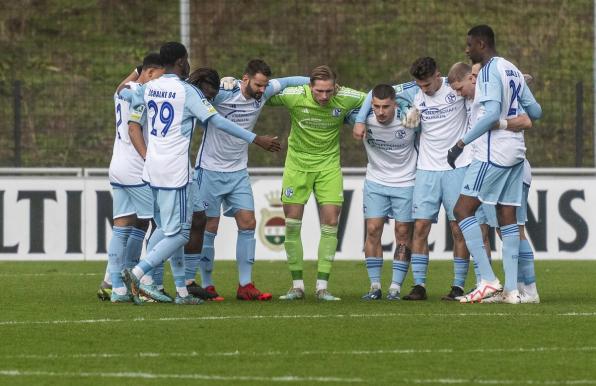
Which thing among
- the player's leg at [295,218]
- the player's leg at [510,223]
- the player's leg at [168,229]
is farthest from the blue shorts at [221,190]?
the player's leg at [510,223]

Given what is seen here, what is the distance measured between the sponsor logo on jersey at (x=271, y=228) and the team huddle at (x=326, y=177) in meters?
5.86

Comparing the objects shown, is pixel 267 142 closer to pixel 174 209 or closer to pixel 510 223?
pixel 174 209

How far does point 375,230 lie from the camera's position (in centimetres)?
1252

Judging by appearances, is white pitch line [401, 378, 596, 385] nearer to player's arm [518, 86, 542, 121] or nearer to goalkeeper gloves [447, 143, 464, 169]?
goalkeeper gloves [447, 143, 464, 169]

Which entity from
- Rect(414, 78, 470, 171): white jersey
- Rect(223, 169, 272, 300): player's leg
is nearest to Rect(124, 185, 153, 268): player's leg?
Rect(223, 169, 272, 300): player's leg

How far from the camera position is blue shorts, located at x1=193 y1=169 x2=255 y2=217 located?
1248 cm

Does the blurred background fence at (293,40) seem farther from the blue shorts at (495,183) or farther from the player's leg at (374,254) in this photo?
the blue shorts at (495,183)

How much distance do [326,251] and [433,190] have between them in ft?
3.49

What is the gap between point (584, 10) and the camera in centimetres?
2750

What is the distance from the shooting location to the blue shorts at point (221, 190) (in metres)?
12.5

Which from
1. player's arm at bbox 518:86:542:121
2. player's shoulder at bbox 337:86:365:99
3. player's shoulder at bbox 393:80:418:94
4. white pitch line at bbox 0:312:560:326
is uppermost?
player's shoulder at bbox 393:80:418:94

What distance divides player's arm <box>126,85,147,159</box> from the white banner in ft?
21.5

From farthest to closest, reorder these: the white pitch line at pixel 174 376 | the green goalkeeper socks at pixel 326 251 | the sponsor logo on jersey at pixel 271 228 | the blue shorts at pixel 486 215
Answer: the sponsor logo on jersey at pixel 271 228
the blue shorts at pixel 486 215
the green goalkeeper socks at pixel 326 251
the white pitch line at pixel 174 376

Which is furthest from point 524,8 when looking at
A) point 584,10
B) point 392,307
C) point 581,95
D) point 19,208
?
point 392,307
